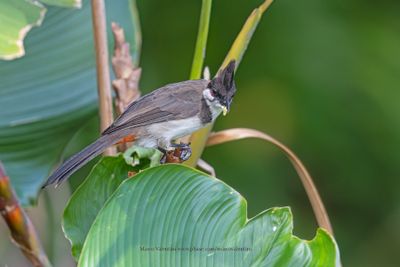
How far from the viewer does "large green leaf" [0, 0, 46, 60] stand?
147 centimetres

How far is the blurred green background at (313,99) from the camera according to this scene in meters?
3.49

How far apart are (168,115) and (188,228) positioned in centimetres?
40

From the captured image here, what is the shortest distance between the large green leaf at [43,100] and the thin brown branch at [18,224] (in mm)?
393

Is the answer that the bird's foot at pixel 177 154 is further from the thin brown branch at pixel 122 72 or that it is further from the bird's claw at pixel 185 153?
the thin brown branch at pixel 122 72

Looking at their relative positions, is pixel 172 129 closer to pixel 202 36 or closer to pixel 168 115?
pixel 168 115

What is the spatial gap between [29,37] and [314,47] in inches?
62.5

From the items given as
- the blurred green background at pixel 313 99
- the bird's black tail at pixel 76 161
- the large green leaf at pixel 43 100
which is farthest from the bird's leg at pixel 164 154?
the blurred green background at pixel 313 99

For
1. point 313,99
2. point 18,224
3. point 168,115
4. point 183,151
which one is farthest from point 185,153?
point 313,99

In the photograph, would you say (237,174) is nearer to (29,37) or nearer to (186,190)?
(29,37)

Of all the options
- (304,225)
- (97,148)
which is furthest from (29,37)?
(304,225)

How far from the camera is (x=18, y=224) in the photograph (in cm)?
176

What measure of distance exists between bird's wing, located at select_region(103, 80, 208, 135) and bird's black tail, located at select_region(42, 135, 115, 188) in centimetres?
8

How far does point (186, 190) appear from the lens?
1606 millimetres

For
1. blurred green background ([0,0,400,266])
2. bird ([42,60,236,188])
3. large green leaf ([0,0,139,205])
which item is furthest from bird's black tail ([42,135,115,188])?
blurred green background ([0,0,400,266])
